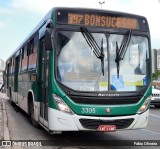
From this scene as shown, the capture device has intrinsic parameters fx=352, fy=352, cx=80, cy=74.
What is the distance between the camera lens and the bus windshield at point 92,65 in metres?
7.79

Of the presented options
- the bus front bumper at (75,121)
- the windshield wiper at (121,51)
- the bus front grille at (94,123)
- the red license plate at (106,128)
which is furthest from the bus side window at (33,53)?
the red license plate at (106,128)

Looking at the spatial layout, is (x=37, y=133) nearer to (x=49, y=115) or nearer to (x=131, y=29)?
(x=49, y=115)

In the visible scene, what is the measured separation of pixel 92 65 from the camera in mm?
7906

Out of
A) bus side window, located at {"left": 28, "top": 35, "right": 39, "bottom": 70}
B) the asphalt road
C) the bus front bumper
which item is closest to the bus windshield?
the bus front bumper

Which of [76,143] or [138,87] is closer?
[138,87]

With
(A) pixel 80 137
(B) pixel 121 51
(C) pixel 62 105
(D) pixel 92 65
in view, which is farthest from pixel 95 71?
(A) pixel 80 137

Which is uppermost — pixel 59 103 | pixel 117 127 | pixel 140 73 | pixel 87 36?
pixel 87 36

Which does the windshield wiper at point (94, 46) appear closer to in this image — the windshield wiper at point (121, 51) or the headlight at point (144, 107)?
the windshield wiper at point (121, 51)

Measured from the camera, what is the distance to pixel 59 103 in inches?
302

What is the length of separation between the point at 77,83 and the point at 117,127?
1329mm

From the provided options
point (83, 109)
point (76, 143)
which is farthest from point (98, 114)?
point (76, 143)

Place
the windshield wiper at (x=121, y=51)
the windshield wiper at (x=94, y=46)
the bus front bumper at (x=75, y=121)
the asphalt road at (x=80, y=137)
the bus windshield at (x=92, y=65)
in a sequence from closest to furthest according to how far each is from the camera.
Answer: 1. the bus front bumper at (x=75, y=121)
2. the bus windshield at (x=92, y=65)
3. the windshield wiper at (x=94, y=46)
4. the windshield wiper at (x=121, y=51)
5. the asphalt road at (x=80, y=137)

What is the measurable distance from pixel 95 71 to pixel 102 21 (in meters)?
Result: 1.23

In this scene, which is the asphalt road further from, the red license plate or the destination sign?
the destination sign
